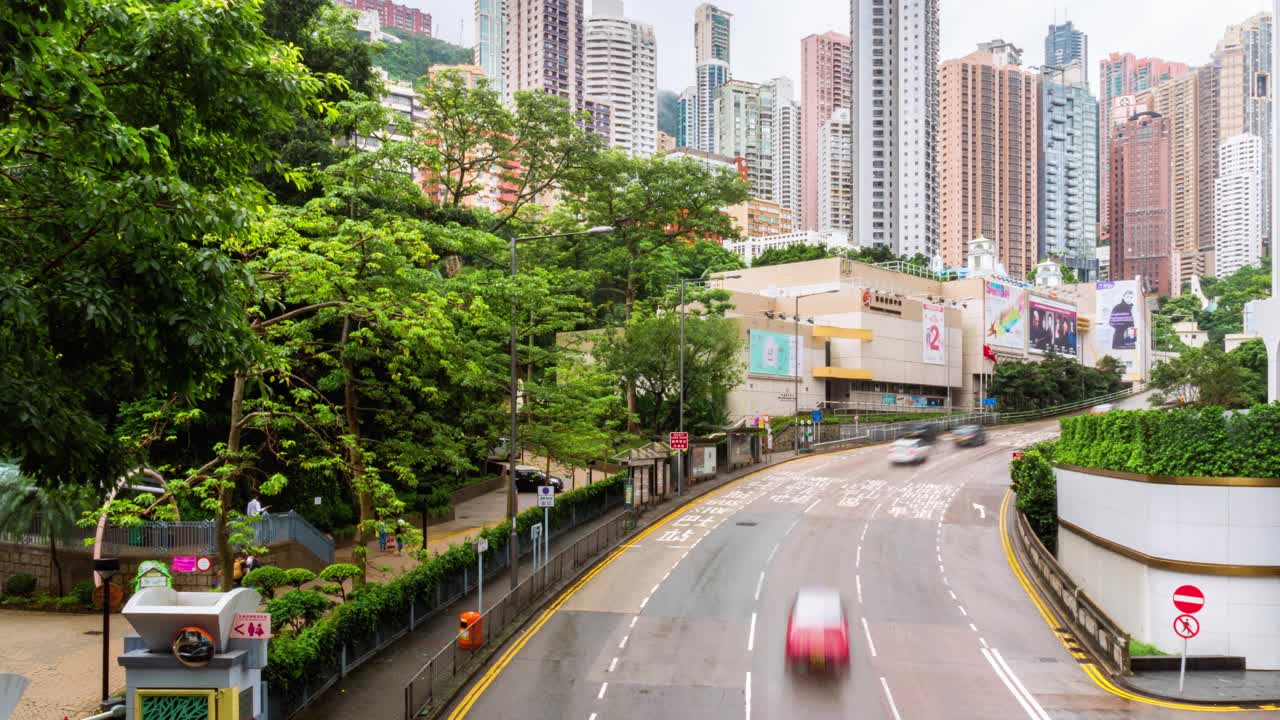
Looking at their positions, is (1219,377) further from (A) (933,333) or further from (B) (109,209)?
(B) (109,209)

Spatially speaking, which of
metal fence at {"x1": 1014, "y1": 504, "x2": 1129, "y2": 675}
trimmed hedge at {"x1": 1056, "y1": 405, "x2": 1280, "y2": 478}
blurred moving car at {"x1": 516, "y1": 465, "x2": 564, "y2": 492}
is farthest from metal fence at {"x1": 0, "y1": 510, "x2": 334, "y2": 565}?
trimmed hedge at {"x1": 1056, "y1": 405, "x2": 1280, "y2": 478}

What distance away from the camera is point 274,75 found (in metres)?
10.1

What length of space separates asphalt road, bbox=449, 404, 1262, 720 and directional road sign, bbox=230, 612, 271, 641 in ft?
17.0

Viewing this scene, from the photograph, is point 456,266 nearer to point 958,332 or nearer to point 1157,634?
point 1157,634

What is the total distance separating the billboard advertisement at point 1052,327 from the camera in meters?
104

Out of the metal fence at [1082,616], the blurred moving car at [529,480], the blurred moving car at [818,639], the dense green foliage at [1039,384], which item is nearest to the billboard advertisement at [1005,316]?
the dense green foliage at [1039,384]

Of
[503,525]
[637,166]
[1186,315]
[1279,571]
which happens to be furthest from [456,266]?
[1186,315]

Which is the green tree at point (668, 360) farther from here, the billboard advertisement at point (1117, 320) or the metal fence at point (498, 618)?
the billboard advertisement at point (1117, 320)

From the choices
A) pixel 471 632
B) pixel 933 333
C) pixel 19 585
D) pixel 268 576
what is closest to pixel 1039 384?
pixel 933 333

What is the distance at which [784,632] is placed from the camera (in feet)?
77.8

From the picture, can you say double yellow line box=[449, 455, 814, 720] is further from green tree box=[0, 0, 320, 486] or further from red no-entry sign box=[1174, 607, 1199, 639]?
red no-entry sign box=[1174, 607, 1199, 639]

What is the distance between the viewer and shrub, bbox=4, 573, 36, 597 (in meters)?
26.7

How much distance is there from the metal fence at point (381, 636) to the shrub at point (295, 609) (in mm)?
1147

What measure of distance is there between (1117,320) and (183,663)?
12693 centimetres
